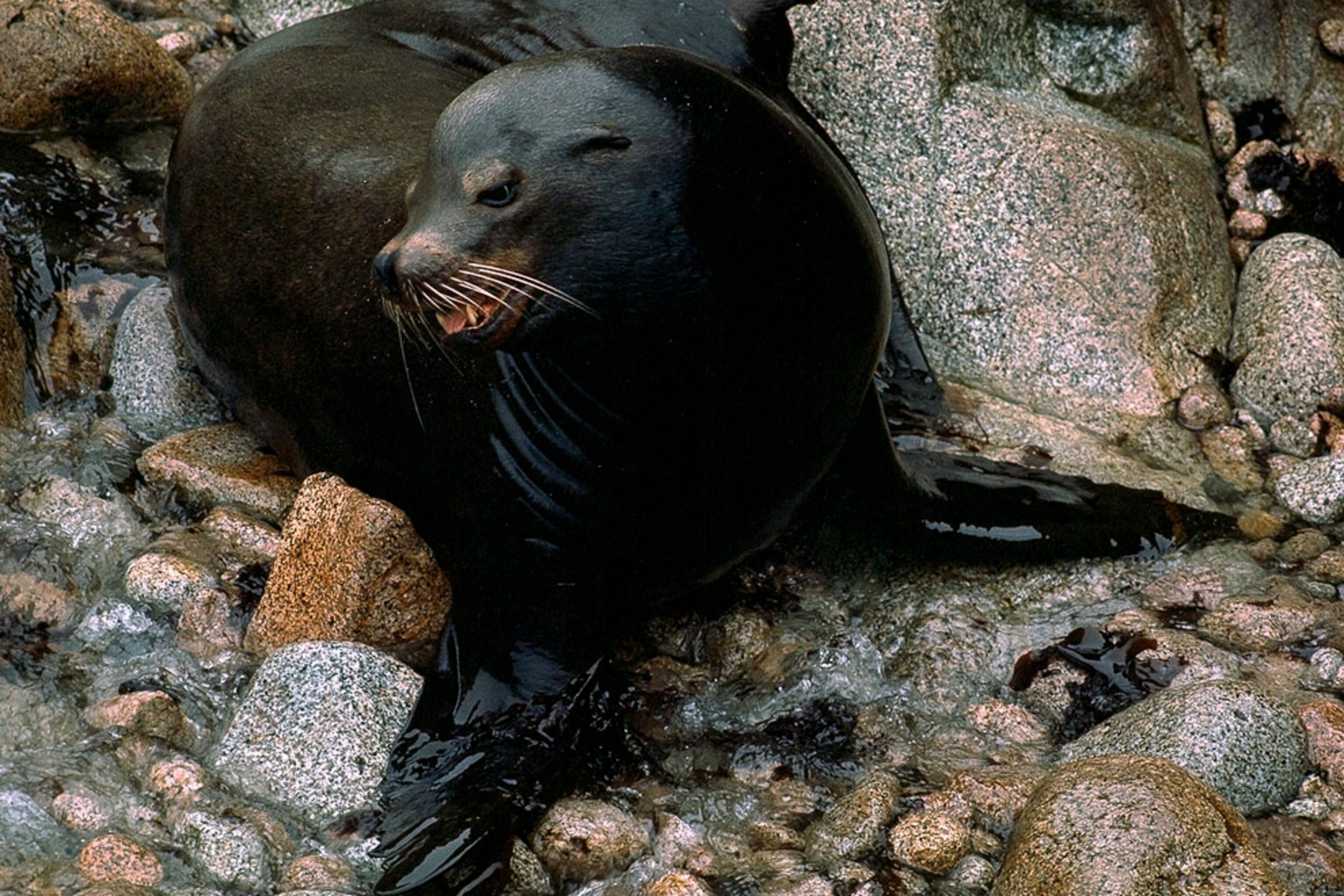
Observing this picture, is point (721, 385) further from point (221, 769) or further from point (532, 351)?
point (221, 769)

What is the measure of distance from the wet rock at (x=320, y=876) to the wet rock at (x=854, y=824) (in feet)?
4.15

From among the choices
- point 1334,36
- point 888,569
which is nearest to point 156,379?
point 888,569

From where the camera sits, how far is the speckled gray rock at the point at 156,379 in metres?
6.62

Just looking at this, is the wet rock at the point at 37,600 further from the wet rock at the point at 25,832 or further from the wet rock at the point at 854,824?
the wet rock at the point at 854,824

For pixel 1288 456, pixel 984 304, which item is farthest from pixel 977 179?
pixel 1288 456

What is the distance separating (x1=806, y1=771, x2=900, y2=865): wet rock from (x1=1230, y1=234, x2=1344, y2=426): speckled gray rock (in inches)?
115

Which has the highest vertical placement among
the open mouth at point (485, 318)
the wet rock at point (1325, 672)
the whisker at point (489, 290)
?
the whisker at point (489, 290)

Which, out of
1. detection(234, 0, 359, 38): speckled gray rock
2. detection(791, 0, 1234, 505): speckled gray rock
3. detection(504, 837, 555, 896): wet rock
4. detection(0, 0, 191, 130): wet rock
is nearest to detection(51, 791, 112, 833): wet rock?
detection(504, 837, 555, 896): wet rock

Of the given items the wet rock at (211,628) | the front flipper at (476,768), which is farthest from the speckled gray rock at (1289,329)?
the wet rock at (211,628)

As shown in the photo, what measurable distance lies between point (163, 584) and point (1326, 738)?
3.66m

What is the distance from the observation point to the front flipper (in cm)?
470

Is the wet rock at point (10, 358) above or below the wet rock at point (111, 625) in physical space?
above

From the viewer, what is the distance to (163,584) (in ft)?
18.5

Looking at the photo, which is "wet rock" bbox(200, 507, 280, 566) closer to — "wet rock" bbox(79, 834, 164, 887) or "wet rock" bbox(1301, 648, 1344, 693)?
"wet rock" bbox(79, 834, 164, 887)
